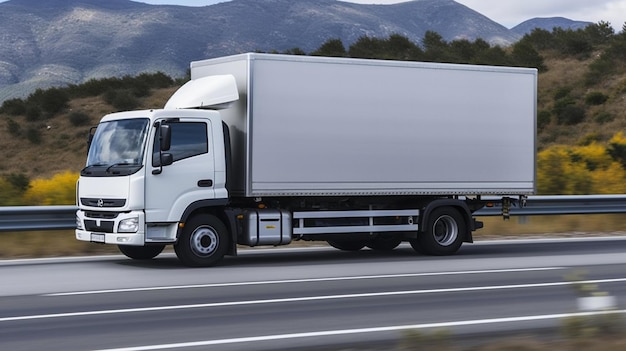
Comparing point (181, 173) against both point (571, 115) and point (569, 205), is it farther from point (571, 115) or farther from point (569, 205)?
point (571, 115)

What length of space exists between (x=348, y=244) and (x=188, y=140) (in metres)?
4.50

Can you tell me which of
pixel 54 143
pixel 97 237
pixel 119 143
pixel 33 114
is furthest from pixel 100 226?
pixel 33 114

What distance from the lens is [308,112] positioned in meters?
16.1

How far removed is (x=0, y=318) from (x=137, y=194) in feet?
15.2

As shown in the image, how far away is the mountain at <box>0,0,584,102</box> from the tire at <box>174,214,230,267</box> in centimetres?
9585

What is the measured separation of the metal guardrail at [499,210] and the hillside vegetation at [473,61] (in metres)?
8.77

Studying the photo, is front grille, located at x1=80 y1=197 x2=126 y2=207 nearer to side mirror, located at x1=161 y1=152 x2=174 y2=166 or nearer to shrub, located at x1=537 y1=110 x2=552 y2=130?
side mirror, located at x1=161 y1=152 x2=174 y2=166

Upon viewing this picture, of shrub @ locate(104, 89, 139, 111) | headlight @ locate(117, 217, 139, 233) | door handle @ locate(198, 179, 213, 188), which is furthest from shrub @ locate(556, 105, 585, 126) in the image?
headlight @ locate(117, 217, 139, 233)

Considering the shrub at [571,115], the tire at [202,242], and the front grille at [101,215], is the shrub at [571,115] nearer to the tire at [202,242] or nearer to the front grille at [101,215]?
the tire at [202,242]

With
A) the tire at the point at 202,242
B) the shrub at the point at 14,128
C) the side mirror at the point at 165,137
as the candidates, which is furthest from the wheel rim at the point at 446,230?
the shrub at the point at 14,128

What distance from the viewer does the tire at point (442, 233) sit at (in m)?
17.4

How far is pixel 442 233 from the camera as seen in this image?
17.7 metres

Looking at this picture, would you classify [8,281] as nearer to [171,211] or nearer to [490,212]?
[171,211]

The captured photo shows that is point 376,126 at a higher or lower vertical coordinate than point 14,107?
lower
